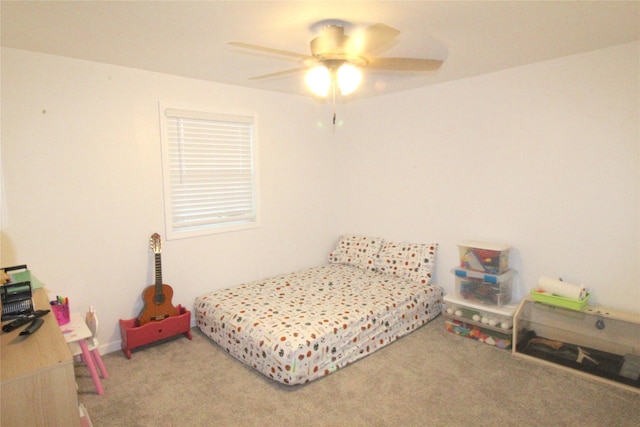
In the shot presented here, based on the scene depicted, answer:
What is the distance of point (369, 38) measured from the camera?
1.78 meters

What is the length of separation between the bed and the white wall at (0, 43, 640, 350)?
295 millimetres

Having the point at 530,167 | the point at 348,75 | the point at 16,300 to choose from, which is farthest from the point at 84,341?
the point at 530,167

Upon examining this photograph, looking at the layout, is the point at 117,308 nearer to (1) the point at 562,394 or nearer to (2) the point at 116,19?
(2) the point at 116,19

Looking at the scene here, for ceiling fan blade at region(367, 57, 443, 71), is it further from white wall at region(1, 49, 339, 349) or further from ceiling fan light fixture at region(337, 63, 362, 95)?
white wall at region(1, 49, 339, 349)

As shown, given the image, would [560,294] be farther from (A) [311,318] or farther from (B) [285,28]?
(B) [285,28]

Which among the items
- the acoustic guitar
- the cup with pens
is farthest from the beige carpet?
the cup with pens

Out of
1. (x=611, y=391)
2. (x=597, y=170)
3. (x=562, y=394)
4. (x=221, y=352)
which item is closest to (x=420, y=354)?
(x=562, y=394)

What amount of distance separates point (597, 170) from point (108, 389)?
3.75 meters

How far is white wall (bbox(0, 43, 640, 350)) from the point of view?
252 cm

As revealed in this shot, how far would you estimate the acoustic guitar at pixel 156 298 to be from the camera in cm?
292

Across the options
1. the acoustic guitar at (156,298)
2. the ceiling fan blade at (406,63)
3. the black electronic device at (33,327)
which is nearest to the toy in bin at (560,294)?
the ceiling fan blade at (406,63)

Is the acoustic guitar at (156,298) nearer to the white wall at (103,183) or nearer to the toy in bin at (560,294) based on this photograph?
the white wall at (103,183)

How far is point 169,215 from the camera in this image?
3.10m

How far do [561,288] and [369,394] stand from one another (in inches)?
64.8
